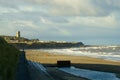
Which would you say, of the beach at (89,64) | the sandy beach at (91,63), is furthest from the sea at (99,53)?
the beach at (89,64)

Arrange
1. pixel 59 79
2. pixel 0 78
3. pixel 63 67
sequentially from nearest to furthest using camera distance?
pixel 0 78 → pixel 59 79 → pixel 63 67

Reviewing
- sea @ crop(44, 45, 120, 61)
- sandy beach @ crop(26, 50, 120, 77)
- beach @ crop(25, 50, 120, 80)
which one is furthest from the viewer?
sea @ crop(44, 45, 120, 61)

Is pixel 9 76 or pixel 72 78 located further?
pixel 72 78

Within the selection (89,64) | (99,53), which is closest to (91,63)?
(89,64)

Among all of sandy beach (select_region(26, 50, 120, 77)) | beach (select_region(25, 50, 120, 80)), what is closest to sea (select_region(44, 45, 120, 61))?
sandy beach (select_region(26, 50, 120, 77))

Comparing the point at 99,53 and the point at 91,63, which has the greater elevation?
the point at 99,53

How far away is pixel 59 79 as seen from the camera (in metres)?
31.4

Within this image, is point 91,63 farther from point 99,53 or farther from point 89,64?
point 99,53

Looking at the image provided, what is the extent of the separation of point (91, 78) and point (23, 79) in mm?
13644

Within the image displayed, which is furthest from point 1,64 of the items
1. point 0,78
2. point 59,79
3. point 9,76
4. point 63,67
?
point 63,67

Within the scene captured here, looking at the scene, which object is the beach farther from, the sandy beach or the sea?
the sea

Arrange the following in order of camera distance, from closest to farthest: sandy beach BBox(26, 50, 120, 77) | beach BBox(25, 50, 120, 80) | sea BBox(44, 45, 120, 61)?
1. beach BBox(25, 50, 120, 80)
2. sandy beach BBox(26, 50, 120, 77)
3. sea BBox(44, 45, 120, 61)

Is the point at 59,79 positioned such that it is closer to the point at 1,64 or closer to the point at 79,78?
the point at 79,78

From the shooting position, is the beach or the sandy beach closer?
the beach
